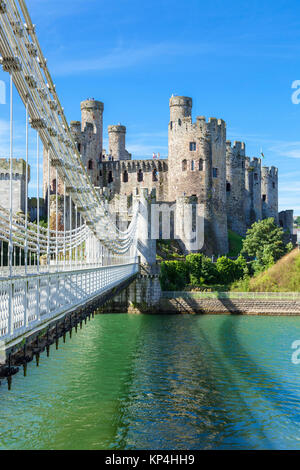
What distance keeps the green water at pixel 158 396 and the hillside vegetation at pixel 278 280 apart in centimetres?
1010

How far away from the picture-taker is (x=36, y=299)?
25.8 feet

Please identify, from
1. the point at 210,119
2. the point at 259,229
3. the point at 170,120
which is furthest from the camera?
the point at 170,120

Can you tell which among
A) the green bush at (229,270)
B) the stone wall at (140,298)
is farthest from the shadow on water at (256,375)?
the green bush at (229,270)

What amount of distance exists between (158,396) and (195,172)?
33.6 m

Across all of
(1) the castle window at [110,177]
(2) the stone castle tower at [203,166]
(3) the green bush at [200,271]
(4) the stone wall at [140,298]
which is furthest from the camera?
(1) the castle window at [110,177]

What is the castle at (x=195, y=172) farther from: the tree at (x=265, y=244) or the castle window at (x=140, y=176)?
the tree at (x=265, y=244)

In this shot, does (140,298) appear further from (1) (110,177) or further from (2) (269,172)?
(2) (269,172)

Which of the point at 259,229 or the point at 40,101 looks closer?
the point at 40,101

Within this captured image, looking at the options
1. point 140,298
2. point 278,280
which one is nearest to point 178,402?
point 140,298

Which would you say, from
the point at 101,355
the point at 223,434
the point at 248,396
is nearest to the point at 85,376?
the point at 101,355

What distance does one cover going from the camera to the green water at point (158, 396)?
10.6 m

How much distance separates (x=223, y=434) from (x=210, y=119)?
123 ft
